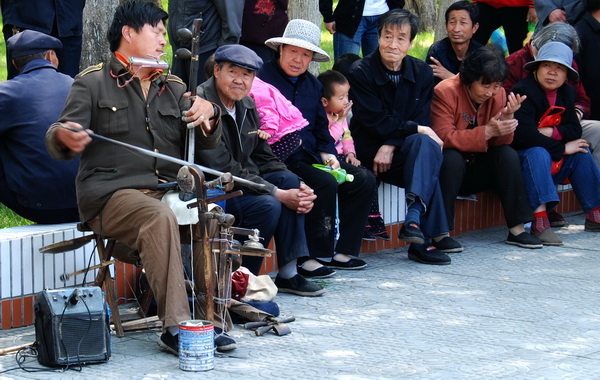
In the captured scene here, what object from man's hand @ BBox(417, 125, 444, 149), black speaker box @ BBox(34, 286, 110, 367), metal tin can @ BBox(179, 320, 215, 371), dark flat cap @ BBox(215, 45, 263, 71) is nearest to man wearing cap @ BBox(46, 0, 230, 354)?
metal tin can @ BBox(179, 320, 215, 371)

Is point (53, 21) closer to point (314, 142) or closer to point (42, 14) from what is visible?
point (42, 14)

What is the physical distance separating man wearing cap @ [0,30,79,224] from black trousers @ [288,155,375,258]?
5.13 ft

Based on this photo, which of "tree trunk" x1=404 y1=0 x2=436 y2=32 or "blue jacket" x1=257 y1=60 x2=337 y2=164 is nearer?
"blue jacket" x1=257 y1=60 x2=337 y2=164

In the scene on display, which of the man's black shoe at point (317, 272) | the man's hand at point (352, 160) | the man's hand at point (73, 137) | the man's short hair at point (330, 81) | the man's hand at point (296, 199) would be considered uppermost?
the man's short hair at point (330, 81)

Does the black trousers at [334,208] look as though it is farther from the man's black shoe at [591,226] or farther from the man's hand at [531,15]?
the man's hand at [531,15]

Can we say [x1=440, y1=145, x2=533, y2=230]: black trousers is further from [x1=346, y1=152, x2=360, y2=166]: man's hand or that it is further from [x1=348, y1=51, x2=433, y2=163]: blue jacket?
[x1=346, y1=152, x2=360, y2=166]: man's hand

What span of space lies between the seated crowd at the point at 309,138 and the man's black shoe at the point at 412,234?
0.01m

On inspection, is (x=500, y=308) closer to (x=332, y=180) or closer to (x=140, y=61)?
(x=332, y=180)

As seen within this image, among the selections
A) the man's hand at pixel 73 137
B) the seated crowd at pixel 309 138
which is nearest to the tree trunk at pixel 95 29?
the seated crowd at pixel 309 138

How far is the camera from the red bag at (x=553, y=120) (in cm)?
828

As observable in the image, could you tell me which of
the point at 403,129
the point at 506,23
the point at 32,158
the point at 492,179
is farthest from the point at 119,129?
the point at 506,23

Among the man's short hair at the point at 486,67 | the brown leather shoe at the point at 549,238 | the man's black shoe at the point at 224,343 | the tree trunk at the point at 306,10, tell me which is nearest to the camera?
the man's black shoe at the point at 224,343

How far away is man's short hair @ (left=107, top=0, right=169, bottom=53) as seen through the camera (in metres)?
5.44

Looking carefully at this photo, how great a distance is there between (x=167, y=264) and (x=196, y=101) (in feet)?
2.90
